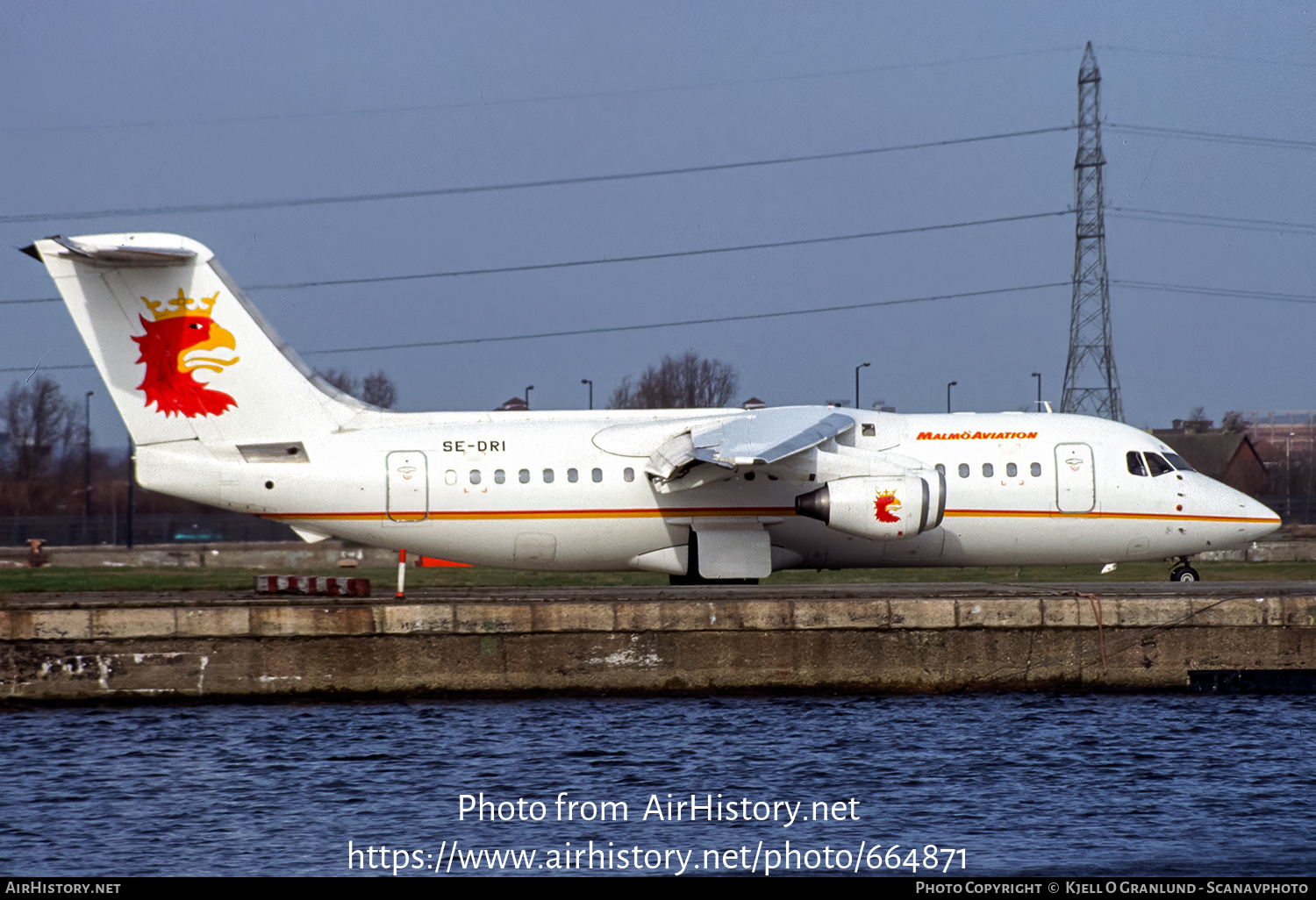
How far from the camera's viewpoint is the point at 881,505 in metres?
25.1

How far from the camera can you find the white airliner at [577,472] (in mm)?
25703

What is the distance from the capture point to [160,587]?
31.1 m

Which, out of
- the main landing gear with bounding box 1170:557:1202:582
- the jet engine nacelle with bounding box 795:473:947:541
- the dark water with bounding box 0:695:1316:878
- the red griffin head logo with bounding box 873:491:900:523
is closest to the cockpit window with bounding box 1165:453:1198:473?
the main landing gear with bounding box 1170:557:1202:582

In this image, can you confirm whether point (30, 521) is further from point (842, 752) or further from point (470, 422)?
point (842, 752)

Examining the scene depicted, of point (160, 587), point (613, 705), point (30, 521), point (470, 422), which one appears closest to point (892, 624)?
point (613, 705)

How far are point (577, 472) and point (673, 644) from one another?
5943 mm

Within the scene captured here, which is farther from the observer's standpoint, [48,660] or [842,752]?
[48,660]

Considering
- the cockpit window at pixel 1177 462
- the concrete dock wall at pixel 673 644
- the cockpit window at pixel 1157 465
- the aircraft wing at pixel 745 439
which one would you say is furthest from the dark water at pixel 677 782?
the cockpit window at pixel 1177 462

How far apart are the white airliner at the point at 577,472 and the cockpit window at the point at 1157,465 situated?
0.16ft

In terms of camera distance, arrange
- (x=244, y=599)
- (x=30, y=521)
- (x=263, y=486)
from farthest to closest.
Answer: (x=30, y=521)
(x=263, y=486)
(x=244, y=599)

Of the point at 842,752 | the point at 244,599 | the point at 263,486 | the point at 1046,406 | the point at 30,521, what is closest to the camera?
the point at 842,752

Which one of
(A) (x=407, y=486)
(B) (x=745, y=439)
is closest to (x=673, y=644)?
(B) (x=745, y=439)

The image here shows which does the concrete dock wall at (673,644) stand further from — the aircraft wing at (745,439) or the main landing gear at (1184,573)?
the main landing gear at (1184,573)

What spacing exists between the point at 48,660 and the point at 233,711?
272cm
